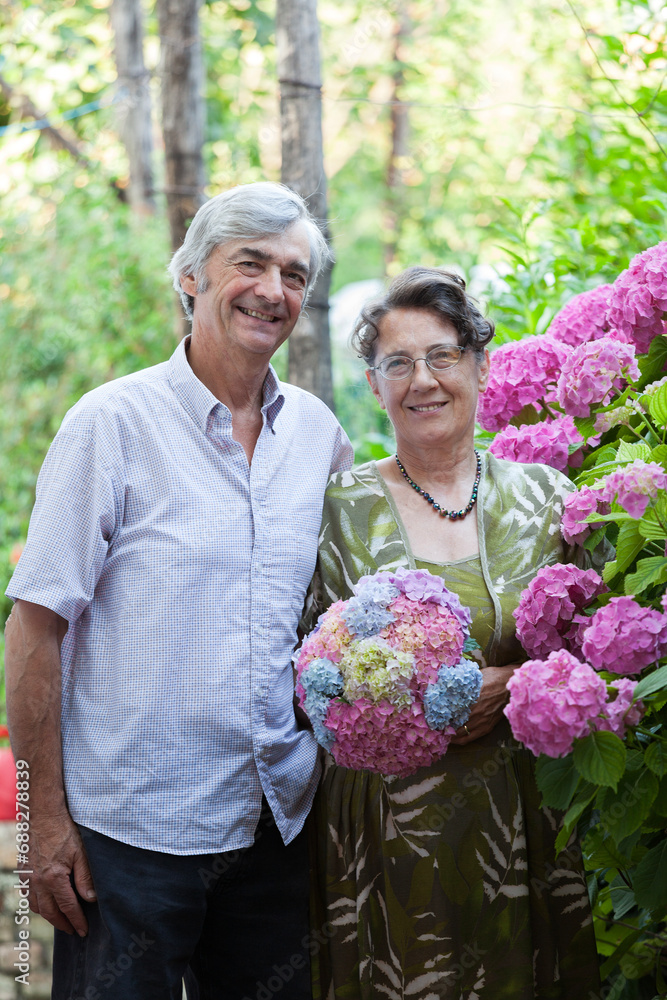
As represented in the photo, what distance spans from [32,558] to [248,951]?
3.78 ft

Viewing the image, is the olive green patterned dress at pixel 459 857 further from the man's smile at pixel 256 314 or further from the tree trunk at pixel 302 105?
the tree trunk at pixel 302 105

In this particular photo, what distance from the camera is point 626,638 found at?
5.82ft

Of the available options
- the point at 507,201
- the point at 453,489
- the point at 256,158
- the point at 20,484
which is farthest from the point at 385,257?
the point at 453,489


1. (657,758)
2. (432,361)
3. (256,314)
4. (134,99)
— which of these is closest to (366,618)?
(657,758)

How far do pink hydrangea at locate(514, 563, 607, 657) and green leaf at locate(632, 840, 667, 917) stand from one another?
0.45m

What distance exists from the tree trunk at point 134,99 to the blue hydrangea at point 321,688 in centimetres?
710

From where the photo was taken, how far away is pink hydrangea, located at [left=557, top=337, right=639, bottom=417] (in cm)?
207

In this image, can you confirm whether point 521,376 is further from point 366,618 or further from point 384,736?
point 384,736

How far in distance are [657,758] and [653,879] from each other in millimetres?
281

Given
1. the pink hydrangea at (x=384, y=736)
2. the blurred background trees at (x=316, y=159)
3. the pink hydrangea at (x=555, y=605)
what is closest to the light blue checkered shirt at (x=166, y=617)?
the pink hydrangea at (x=384, y=736)

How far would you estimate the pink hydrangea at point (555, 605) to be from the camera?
2074 millimetres

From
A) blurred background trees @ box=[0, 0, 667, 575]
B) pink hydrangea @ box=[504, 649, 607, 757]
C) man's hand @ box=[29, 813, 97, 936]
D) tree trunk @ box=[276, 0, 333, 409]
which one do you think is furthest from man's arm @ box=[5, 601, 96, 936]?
tree trunk @ box=[276, 0, 333, 409]

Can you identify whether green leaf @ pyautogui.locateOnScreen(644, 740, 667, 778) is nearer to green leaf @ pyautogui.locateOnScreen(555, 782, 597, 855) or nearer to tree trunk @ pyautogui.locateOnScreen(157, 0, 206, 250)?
green leaf @ pyautogui.locateOnScreen(555, 782, 597, 855)

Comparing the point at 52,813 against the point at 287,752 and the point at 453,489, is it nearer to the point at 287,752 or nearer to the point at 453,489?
the point at 287,752
